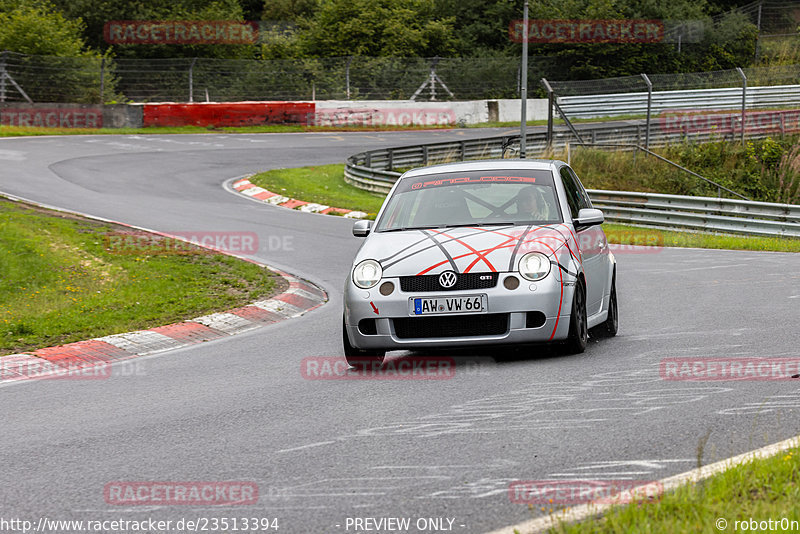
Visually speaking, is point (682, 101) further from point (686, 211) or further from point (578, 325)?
point (578, 325)

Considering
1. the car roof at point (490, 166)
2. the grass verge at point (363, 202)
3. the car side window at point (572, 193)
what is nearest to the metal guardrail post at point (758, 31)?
the grass verge at point (363, 202)

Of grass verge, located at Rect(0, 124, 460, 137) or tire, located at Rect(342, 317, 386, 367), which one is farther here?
grass verge, located at Rect(0, 124, 460, 137)

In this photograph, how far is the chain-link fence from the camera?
40000 millimetres

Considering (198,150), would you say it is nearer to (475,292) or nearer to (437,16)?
(475,292)

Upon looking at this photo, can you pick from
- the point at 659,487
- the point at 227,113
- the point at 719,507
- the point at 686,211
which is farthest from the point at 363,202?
the point at 719,507

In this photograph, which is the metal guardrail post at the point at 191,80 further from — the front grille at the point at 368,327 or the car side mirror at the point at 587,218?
the front grille at the point at 368,327

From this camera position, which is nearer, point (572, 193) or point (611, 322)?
point (611, 322)

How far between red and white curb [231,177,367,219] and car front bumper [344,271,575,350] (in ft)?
48.0

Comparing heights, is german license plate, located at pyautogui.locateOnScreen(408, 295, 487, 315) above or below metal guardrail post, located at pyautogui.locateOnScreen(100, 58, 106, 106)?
below

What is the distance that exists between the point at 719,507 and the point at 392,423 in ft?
8.17

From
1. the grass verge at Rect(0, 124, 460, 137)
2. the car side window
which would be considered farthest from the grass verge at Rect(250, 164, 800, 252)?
the grass verge at Rect(0, 124, 460, 137)

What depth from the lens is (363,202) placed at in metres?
25.2

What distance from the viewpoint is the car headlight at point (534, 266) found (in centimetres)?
755

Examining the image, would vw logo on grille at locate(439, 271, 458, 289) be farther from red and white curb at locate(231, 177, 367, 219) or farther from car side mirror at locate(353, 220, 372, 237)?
red and white curb at locate(231, 177, 367, 219)
